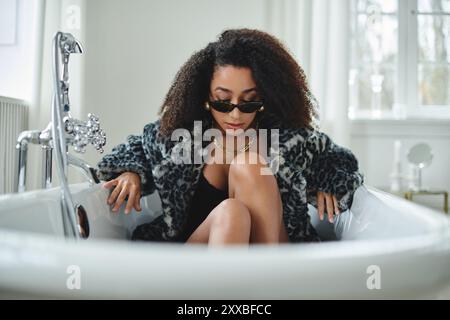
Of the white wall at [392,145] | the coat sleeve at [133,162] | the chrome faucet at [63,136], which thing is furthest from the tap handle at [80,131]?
the white wall at [392,145]

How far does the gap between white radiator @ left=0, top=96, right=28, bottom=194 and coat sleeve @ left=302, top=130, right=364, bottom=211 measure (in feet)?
4.32

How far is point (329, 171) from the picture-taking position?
1.24 metres

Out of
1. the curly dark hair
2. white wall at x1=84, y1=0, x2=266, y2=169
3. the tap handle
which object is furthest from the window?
the tap handle

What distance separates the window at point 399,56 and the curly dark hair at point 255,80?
154 centimetres

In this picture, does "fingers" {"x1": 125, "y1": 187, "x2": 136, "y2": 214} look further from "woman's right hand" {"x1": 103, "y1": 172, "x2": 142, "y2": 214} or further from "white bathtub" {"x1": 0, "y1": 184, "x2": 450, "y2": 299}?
"white bathtub" {"x1": 0, "y1": 184, "x2": 450, "y2": 299}

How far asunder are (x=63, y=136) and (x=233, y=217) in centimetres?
40

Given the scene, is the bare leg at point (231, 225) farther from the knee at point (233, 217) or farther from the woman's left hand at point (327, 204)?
the woman's left hand at point (327, 204)

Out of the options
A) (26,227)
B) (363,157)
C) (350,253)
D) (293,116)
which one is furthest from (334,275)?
(363,157)

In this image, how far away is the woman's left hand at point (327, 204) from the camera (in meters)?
1.22

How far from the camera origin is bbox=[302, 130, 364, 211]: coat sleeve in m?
1.21

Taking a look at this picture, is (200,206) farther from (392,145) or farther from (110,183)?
(392,145)

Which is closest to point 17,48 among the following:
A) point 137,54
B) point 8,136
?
point 8,136

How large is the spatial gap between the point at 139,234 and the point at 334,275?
91 centimetres

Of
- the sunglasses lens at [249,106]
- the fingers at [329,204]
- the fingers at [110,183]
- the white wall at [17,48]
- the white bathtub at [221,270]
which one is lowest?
the white bathtub at [221,270]
